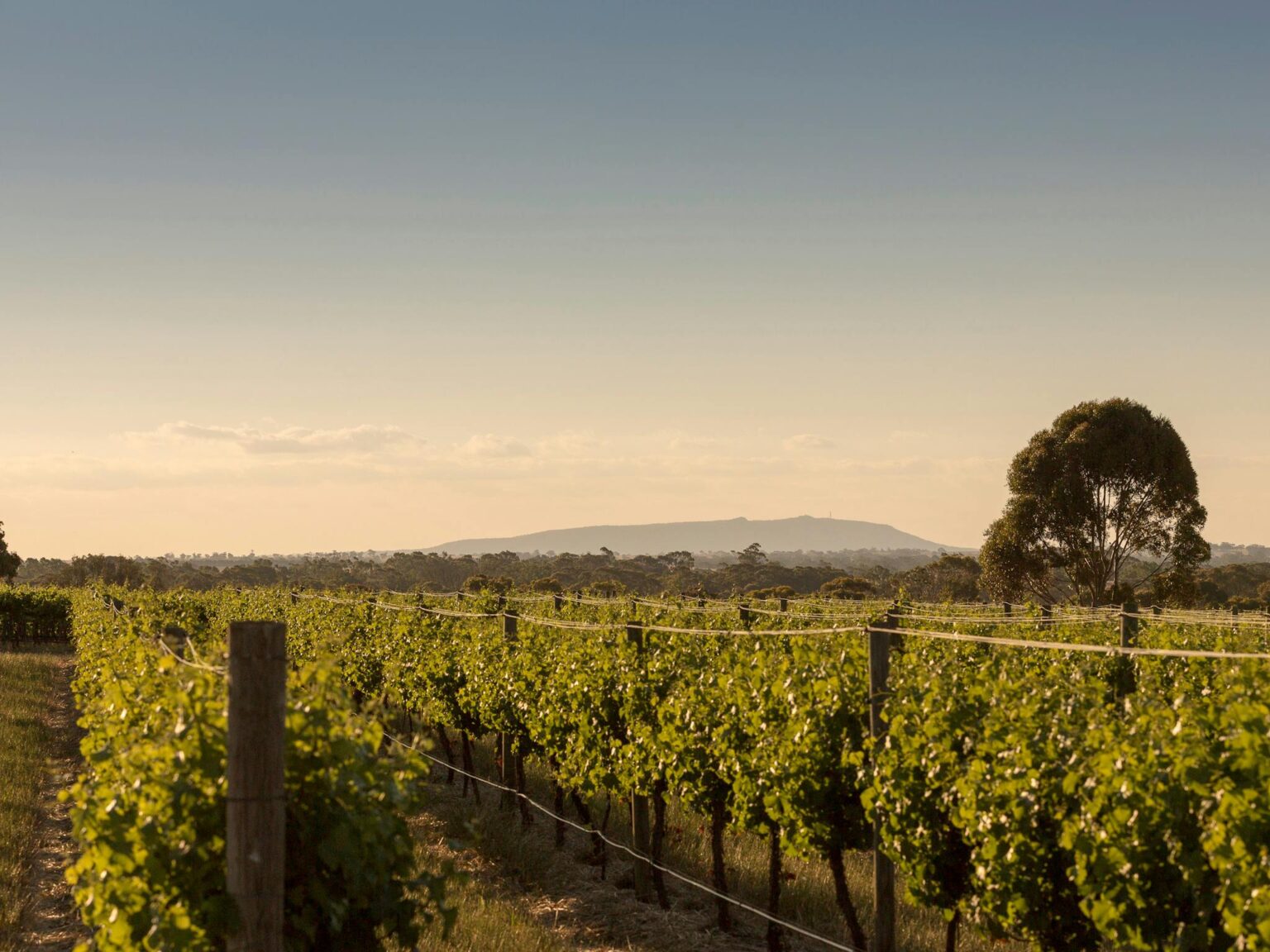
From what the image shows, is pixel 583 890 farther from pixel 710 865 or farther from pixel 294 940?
pixel 294 940

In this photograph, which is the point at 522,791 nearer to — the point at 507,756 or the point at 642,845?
the point at 507,756

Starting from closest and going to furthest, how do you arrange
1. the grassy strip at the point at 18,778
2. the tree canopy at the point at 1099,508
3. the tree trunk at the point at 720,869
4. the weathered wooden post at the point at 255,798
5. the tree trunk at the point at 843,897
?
the weathered wooden post at the point at 255,798
the tree trunk at the point at 843,897
the tree trunk at the point at 720,869
the grassy strip at the point at 18,778
the tree canopy at the point at 1099,508

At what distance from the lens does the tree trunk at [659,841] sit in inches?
380

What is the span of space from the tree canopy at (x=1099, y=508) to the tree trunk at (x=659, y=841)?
139 ft

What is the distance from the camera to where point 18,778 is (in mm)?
14266

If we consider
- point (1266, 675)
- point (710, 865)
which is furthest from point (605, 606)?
point (1266, 675)

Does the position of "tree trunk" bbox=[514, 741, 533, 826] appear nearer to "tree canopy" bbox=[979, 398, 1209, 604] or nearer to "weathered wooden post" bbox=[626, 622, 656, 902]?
"weathered wooden post" bbox=[626, 622, 656, 902]

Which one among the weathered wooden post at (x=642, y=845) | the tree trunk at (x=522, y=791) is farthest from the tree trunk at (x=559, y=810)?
the weathered wooden post at (x=642, y=845)

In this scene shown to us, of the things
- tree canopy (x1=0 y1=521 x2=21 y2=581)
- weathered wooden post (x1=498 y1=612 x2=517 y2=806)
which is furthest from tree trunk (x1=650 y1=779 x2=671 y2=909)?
tree canopy (x1=0 y1=521 x2=21 y2=581)

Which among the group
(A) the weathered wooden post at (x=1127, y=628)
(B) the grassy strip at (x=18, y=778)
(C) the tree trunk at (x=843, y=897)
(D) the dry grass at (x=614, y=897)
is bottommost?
(D) the dry grass at (x=614, y=897)

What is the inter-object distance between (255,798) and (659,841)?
6642mm

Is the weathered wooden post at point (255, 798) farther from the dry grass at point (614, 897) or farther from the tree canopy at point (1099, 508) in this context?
the tree canopy at point (1099, 508)

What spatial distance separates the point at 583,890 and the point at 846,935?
262 centimetres

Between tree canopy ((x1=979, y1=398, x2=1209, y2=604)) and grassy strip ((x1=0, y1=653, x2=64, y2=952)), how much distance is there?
127 feet
